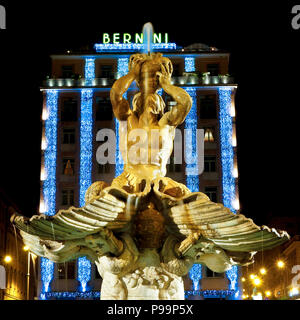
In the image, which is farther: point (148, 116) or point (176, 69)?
point (176, 69)

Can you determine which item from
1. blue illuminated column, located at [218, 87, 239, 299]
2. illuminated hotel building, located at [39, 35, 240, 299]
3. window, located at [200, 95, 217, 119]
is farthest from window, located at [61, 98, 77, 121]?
blue illuminated column, located at [218, 87, 239, 299]

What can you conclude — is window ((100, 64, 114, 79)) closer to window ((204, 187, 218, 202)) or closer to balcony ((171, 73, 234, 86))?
balcony ((171, 73, 234, 86))

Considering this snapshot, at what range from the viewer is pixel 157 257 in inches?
321

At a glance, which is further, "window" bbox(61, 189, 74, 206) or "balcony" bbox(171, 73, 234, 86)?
"balcony" bbox(171, 73, 234, 86)

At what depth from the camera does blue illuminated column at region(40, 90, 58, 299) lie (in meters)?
39.8

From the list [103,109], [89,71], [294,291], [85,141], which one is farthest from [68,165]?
[294,291]

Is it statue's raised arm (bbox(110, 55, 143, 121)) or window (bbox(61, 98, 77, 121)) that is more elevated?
window (bbox(61, 98, 77, 121))

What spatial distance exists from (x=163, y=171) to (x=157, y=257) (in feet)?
4.11

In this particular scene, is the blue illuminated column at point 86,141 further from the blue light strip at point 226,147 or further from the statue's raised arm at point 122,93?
the statue's raised arm at point 122,93

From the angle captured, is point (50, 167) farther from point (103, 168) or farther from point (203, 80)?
point (203, 80)

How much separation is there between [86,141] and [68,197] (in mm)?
4202

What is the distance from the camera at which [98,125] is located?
1702 inches

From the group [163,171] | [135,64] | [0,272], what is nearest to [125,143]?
[163,171]

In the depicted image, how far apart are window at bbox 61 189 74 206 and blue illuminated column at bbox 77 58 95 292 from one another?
702 mm
